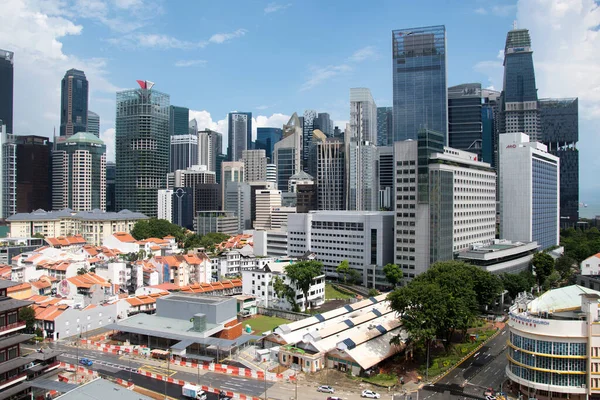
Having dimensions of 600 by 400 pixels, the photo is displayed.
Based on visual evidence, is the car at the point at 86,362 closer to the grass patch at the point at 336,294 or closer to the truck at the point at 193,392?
the truck at the point at 193,392

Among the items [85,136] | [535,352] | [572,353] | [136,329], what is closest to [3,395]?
[136,329]

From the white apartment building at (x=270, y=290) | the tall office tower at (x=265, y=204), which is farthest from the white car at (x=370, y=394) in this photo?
the tall office tower at (x=265, y=204)

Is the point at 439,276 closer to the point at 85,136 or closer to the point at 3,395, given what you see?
the point at 3,395

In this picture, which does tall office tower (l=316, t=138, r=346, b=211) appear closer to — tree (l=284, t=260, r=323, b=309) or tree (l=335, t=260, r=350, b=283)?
tree (l=335, t=260, r=350, b=283)

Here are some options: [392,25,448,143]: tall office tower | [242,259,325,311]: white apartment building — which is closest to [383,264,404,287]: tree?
[242,259,325,311]: white apartment building

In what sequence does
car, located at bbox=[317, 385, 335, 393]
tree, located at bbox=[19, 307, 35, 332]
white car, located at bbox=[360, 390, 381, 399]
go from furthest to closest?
tree, located at bbox=[19, 307, 35, 332] < car, located at bbox=[317, 385, 335, 393] < white car, located at bbox=[360, 390, 381, 399]

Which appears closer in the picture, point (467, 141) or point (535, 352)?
point (535, 352)
